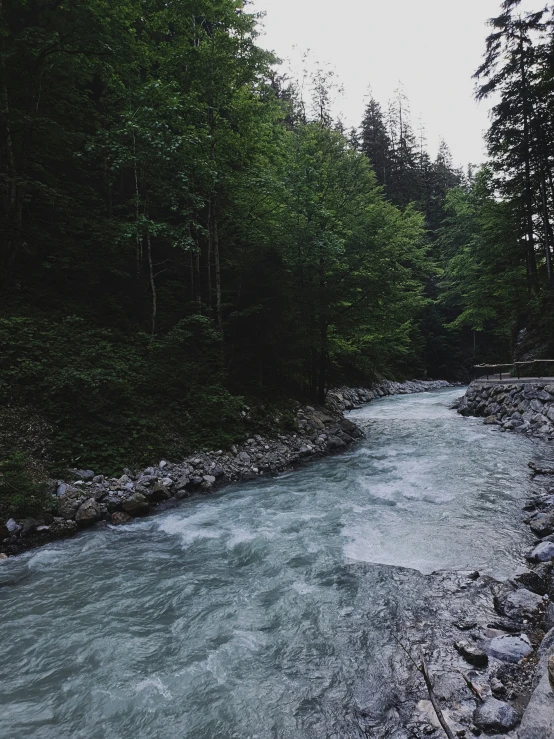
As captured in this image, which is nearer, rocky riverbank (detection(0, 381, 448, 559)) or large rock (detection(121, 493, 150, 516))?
rocky riverbank (detection(0, 381, 448, 559))

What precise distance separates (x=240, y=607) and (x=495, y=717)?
8.55 feet

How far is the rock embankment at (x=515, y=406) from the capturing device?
13219 mm

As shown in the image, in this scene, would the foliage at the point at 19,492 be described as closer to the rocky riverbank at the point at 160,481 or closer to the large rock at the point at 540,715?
the rocky riverbank at the point at 160,481

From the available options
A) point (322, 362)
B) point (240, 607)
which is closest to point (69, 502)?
point (240, 607)

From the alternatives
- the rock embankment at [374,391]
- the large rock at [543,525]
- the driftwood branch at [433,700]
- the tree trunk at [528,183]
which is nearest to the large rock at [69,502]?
the driftwood branch at [433,700]

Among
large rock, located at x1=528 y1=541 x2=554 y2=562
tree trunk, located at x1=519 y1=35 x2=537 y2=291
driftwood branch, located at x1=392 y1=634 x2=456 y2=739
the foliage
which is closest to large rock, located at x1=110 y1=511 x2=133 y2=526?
the foliage

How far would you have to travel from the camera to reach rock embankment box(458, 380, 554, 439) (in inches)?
520

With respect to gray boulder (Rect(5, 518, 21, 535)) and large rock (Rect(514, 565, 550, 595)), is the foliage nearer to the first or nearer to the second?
gray boulder (Rect(5, 518, 21, 535))

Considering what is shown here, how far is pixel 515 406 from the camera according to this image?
49.8ft

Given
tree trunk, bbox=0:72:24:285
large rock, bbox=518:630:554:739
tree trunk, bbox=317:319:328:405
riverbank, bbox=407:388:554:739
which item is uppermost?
tree trunk, bbox=0:72:24:285

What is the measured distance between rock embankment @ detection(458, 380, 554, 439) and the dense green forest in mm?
3431

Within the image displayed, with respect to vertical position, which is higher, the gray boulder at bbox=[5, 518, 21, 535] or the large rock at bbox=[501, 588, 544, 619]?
the gray boulder at bbox=[5, 518, 21, 535]

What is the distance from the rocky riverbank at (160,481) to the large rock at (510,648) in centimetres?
577

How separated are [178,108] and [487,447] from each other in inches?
510
